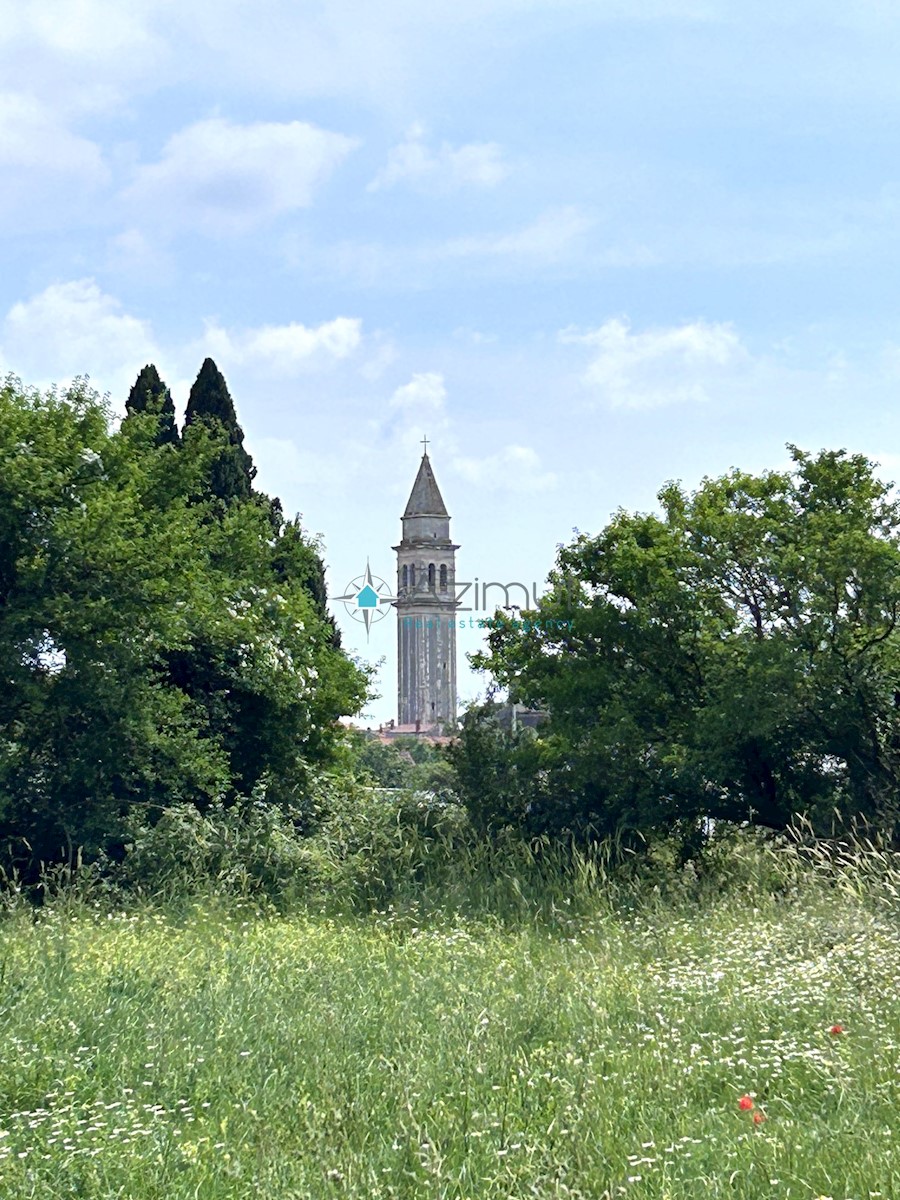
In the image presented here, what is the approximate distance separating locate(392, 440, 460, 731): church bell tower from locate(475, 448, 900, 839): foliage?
111m

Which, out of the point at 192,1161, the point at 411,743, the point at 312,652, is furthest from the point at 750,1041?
the point at 411,743

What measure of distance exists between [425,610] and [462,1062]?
133 m

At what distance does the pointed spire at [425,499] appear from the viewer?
121m

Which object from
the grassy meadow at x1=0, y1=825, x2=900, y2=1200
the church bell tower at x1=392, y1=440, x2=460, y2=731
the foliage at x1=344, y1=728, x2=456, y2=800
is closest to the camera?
the grassy meadow at x1=0, y1=825, x2=900, y2=1200

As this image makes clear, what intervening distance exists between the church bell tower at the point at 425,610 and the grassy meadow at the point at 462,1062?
117 meters

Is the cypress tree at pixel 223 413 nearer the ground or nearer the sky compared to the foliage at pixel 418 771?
nearer the sky

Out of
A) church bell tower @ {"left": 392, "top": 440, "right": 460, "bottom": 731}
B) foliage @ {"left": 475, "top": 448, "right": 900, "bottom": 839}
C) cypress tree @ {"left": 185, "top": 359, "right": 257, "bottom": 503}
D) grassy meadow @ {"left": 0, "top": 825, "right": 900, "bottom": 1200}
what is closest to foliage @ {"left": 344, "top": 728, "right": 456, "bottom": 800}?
foliage @ {"left": 475, "top": 448, "right": 900, "bottom": 839}

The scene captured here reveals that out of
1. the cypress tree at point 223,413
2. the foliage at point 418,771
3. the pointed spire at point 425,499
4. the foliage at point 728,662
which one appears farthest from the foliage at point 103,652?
the pointed spire at point 425,499

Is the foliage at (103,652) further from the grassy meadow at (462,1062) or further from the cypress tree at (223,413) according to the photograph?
the cypress tree at (223,413)

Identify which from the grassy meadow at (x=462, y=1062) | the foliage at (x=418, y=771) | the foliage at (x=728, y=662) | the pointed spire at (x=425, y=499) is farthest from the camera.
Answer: the pointed spire at (x=425, y=499)

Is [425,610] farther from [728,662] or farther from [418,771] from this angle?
[728,662]

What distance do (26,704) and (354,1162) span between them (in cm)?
1076

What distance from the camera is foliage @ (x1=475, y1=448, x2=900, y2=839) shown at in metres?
13.4

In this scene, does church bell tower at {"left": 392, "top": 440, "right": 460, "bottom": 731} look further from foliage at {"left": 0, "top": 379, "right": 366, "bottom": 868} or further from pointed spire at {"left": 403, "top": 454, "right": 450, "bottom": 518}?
foliage at {"left": 0, "top": 379, "right": 366, "bottom": 868}
